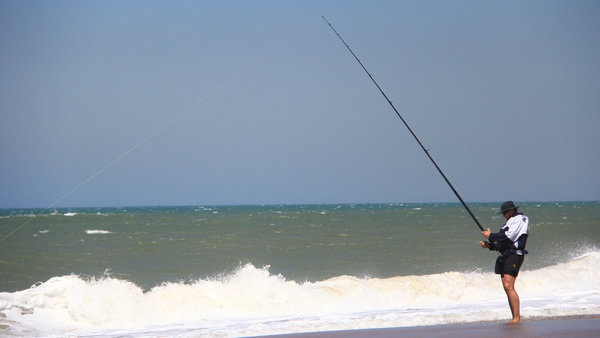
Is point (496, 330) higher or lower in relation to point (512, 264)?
lower

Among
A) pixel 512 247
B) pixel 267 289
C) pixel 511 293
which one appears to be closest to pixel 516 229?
pixel 512 247

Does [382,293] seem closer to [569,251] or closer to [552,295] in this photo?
[552,295]

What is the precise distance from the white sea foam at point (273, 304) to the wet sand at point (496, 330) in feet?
1.12

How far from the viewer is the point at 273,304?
8633 mm

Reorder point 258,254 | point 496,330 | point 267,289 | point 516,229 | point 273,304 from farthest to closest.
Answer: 1. point 258,254
2. point 267,289
3. point 273,304
4. point 516,229
5. point 496,330

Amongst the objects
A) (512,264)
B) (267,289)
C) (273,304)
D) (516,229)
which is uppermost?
(267,289)

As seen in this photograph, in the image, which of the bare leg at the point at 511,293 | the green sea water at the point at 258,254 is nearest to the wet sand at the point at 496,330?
the bare leg at the point at 511,293

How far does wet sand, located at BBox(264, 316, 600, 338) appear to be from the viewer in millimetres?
5059

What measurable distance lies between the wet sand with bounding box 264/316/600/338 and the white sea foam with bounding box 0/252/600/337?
13.4 inches

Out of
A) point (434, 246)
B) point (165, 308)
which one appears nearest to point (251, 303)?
point (165, 308)

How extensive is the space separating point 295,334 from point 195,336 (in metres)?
1.20

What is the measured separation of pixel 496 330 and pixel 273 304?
4228 millimetres

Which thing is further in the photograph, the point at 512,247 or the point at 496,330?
the point at 512,247

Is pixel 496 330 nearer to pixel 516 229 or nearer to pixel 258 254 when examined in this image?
pixel 516 229
